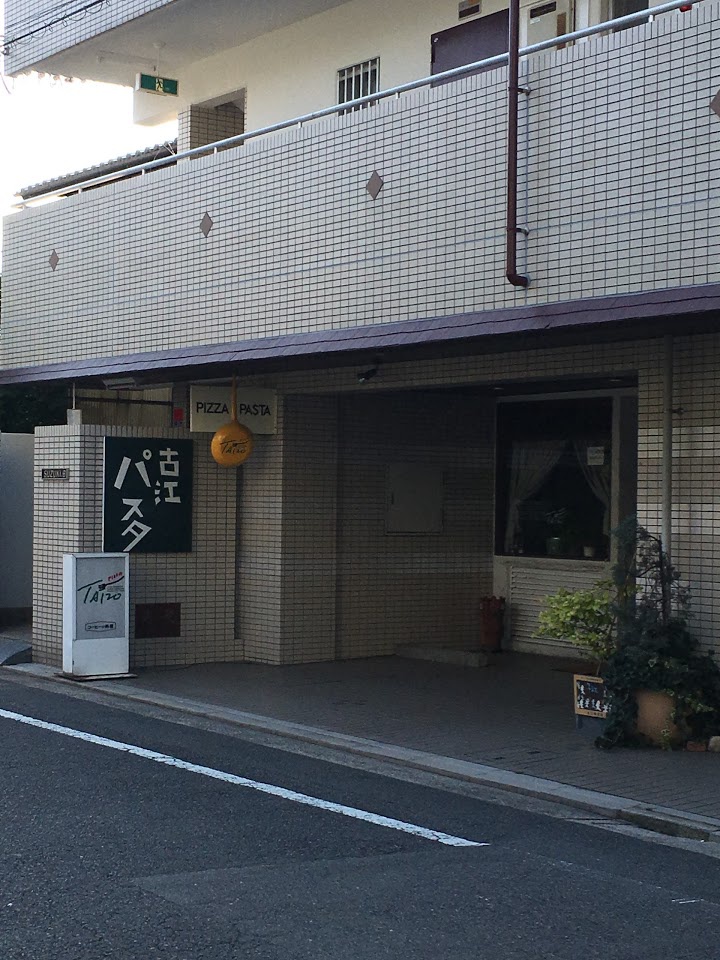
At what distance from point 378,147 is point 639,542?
4.27 metres

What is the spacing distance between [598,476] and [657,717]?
218 inches

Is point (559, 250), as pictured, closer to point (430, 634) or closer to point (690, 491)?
point (690, 491)

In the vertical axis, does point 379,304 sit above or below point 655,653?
above

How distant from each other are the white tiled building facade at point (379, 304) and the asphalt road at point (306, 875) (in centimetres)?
342

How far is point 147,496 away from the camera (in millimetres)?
14258

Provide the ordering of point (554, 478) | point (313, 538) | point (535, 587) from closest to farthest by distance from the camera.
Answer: point (313, 538) < point (554, 478) < point (535, 587)

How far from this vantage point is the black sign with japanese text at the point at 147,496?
→ 14.1 m

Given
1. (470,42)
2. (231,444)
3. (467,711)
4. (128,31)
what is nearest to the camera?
(467,711)

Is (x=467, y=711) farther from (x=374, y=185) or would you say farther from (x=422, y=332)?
(x=374, y=185)

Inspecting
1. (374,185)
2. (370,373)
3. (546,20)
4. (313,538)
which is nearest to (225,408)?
(313,538)

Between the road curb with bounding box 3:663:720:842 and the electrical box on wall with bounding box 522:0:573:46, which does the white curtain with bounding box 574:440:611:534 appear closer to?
the electrical box on wall with bounding box 522:0:573:46

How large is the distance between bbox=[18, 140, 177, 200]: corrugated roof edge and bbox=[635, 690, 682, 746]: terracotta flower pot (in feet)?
31.7

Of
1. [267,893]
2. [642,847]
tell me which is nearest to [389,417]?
[642,847]

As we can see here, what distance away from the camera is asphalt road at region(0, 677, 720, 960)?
18.1 ft
